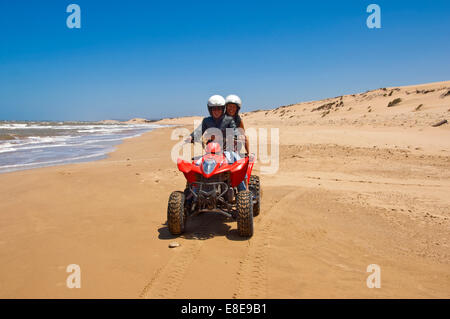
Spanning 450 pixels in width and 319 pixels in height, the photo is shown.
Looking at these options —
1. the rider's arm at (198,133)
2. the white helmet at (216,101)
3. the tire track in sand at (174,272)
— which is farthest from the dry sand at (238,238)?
the white helmet at (216,101)

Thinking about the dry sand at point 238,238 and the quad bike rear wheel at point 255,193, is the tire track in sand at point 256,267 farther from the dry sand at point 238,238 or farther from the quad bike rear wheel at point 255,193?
the quad bike rear wheel at point 255,193

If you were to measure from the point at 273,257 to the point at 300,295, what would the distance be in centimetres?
89

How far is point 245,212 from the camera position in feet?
14.6

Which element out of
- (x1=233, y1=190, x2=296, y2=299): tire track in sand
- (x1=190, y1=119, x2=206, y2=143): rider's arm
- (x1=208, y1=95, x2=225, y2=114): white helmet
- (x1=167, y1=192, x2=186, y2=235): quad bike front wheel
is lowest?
(x1=233, y1=190, x2=296, y2=299): tire track in sand

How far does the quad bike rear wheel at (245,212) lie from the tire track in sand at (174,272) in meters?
0.62

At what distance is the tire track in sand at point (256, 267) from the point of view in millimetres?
3215

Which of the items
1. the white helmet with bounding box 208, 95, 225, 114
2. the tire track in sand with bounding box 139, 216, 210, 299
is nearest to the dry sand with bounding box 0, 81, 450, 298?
the tire track in sand with bounding box 139, 216, 210, 299

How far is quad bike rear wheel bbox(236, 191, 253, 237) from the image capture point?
4.44m

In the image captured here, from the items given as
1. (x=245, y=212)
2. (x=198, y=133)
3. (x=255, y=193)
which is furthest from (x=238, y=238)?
(x=198, y=133)

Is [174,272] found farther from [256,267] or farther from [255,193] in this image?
[255,193]

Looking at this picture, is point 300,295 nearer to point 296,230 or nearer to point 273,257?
point 273,257

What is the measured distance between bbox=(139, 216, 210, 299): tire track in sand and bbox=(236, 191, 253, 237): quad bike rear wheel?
62 centimetres

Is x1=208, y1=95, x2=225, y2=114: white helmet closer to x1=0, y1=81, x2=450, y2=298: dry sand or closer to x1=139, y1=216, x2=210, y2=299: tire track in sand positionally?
x1=0, y1=81, x2=450, y2=298: dry sand

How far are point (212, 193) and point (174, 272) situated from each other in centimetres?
130
